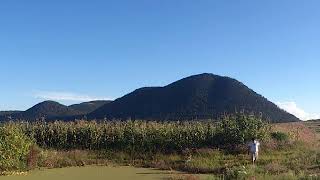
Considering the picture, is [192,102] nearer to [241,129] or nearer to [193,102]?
[193,102]

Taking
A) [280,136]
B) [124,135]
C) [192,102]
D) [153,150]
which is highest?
[192,102]

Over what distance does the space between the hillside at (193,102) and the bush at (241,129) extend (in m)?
87.9

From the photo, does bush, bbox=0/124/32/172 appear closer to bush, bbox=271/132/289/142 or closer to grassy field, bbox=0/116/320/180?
grassy field, bbox=0/116/320/180

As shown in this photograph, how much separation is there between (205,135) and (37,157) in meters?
11.3

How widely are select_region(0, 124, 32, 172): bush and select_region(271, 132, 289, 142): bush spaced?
52.3 ft

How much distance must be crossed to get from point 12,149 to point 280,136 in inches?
685

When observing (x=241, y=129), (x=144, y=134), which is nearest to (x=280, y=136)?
(x=241, y=129)

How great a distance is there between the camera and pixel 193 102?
497 feet

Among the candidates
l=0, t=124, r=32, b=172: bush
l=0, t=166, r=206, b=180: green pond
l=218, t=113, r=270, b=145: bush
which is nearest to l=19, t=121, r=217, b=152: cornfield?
l=218, t=113, r=270, b=145: bush

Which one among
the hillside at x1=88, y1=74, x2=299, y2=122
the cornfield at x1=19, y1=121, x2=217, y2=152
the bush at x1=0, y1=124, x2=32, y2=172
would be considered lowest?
the bush at x1=0, y1=124, x2=32, y2=172

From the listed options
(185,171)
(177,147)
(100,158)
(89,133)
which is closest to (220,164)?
(185,171)

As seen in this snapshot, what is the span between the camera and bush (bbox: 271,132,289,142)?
3783 centimetres

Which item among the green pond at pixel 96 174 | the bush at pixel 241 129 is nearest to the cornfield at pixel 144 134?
the bush at pixel 241 129

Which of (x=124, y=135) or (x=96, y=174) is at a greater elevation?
Result: (x=124, y=135)
